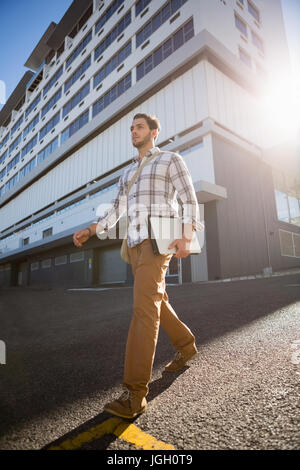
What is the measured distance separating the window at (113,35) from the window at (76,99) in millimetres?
2889

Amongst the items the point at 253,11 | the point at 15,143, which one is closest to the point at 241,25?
the point at 253,11

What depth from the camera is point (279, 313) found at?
3674mm

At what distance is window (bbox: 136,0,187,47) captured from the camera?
16.9 m

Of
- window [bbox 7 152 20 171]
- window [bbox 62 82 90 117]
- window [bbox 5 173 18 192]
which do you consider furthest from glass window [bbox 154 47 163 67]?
window [bbox 7 152 20 171]

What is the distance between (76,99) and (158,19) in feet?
40.3

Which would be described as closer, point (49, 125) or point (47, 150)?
point (47, 150)

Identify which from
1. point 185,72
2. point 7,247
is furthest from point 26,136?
point 185,72

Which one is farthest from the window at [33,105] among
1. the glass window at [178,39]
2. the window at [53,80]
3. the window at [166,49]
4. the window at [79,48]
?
the glass window at [178,39]

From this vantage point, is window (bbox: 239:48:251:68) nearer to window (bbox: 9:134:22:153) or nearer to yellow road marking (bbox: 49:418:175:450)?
yellow road marking (bbox: 49:418:175:450)

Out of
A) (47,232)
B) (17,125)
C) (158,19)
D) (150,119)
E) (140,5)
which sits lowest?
(150,119)

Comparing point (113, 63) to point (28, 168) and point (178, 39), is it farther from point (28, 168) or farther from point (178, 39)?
point (28, 168)

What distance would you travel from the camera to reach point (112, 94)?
21.8 metres

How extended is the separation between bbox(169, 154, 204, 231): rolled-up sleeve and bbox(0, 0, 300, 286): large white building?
857 centimetres

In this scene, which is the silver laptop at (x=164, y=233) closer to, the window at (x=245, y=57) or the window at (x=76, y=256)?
the window at (x=76, y=256)
